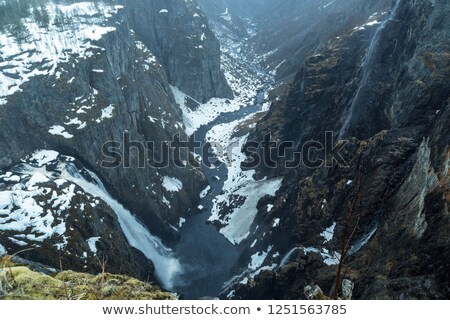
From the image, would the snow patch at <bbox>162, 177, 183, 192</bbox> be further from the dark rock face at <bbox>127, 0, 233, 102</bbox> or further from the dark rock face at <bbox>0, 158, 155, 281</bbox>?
the dark rock face at <bbox>127, 0, 233, 102</bbox>

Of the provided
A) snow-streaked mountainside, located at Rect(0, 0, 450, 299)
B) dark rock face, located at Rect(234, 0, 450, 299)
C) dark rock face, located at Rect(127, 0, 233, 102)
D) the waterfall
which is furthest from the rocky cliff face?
the waterfall

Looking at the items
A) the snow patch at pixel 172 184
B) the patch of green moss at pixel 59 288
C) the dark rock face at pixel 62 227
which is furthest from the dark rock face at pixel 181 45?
the patch of green moss at pixel 59 288

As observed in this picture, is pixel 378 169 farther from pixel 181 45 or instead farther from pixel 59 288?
pixel 181 45

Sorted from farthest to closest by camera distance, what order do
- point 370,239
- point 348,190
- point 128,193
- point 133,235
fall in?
point 128,193 < point 133,235 < point 348,190 < point 370,239

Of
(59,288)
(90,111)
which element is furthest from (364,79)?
(59,288)

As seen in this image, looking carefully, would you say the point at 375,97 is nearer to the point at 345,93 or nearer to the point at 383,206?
the point at 345,93

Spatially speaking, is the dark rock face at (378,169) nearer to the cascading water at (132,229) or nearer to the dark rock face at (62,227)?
the cascading water at (132,229)

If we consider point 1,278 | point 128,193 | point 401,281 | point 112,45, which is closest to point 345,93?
point 128,193
